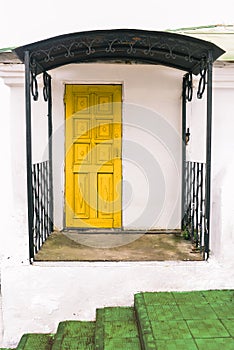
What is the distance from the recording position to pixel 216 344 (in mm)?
2902

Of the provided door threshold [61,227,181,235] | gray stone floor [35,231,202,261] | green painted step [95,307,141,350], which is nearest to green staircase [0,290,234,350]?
green painted step [95,307,141,350]

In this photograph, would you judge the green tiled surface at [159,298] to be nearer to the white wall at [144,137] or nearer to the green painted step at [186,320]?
the green painted step at [186,320]

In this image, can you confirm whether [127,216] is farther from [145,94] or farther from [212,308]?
[212,308]

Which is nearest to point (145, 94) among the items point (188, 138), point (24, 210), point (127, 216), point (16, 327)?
point (188, 138)

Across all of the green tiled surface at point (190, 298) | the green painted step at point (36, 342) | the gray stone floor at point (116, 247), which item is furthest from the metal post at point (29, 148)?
the green tiled surface at point (190, 298)

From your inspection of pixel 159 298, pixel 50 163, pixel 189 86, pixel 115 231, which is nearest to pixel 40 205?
pixel 50 163

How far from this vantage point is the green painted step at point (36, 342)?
3596 millimetres

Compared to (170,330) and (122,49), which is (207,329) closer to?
(170,330)

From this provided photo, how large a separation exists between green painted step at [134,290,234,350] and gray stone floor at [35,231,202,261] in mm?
468

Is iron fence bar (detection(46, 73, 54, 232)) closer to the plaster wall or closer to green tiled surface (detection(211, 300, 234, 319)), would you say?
the plaster wall

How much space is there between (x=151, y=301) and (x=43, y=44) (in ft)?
8.21

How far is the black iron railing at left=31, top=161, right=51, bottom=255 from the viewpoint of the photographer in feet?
14.0

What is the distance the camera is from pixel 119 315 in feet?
12.1

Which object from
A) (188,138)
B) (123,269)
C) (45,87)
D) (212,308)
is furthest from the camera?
(188,138)
